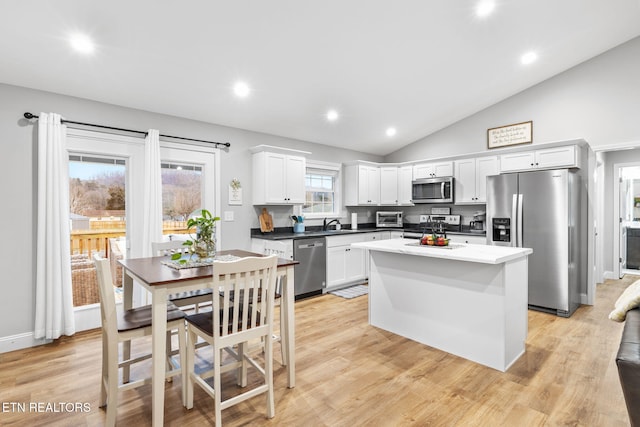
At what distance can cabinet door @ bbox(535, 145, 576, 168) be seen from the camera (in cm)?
406

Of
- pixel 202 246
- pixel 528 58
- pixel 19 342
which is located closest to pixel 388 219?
pixel 528 58

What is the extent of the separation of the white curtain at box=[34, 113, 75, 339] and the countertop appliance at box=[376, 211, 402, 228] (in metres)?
4.71

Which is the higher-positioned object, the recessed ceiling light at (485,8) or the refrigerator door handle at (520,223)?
the recessed ceiling light at (485,8)

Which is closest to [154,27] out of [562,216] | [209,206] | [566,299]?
[209,206]

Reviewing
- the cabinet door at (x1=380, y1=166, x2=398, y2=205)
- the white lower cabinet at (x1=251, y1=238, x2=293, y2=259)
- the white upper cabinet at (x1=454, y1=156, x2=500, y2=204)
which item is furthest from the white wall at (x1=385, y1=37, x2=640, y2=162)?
the white lower cabinet at (x1=251, y1=238, x2=293, y2=259)

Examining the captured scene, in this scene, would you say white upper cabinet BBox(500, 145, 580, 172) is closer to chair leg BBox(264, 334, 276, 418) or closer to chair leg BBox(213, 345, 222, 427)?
chair leg BBox(264, 334, 276, 418)

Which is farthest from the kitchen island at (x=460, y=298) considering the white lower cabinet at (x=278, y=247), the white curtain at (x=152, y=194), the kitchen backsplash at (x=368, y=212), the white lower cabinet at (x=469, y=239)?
the white curtain at (x=152, y=194)

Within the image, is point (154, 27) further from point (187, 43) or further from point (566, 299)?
point (566, 299)

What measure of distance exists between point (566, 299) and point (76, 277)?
18.1 feet

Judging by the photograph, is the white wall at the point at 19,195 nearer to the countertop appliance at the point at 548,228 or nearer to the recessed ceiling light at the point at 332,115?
the recessed ceiling light at the point at 332,115

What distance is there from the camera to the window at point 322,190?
5.54m

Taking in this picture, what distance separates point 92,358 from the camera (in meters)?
2.79

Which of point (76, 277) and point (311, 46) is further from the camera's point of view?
point (76, 277)

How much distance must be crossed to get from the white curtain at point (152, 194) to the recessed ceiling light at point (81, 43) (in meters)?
1.00
